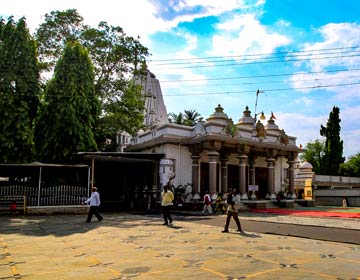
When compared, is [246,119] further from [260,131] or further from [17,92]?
[17,92]

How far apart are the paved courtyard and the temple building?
1114cm

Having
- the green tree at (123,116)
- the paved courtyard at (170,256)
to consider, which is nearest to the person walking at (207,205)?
the paved courtyard at (170,256)

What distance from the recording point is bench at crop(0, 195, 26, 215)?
56.2 ft

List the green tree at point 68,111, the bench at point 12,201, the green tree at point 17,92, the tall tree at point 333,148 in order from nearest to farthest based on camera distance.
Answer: the bench at point 12,201 < the green tree at point 17,92 < the green tree at point 68,111 < the tall tree at point 333,148

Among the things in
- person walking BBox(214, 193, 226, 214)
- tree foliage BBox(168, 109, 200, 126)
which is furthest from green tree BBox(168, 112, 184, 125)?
person walking BBox(214, 193, 226, 214)

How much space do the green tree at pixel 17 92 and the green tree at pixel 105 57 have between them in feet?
16.1

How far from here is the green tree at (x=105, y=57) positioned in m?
25.2

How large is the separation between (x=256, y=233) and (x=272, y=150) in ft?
50.4

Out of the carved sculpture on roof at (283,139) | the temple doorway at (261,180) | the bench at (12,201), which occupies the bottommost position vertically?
the bench at (12,201)

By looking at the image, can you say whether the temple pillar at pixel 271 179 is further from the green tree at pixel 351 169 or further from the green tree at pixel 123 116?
the green tree at pixel 351 169

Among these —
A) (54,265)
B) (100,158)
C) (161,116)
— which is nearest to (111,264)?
(54,265)

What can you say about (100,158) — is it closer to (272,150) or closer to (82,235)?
(82,235)

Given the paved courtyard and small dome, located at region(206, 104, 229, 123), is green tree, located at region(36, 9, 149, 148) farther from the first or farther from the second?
the paved courtyard

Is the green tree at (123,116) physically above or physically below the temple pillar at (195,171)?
above
